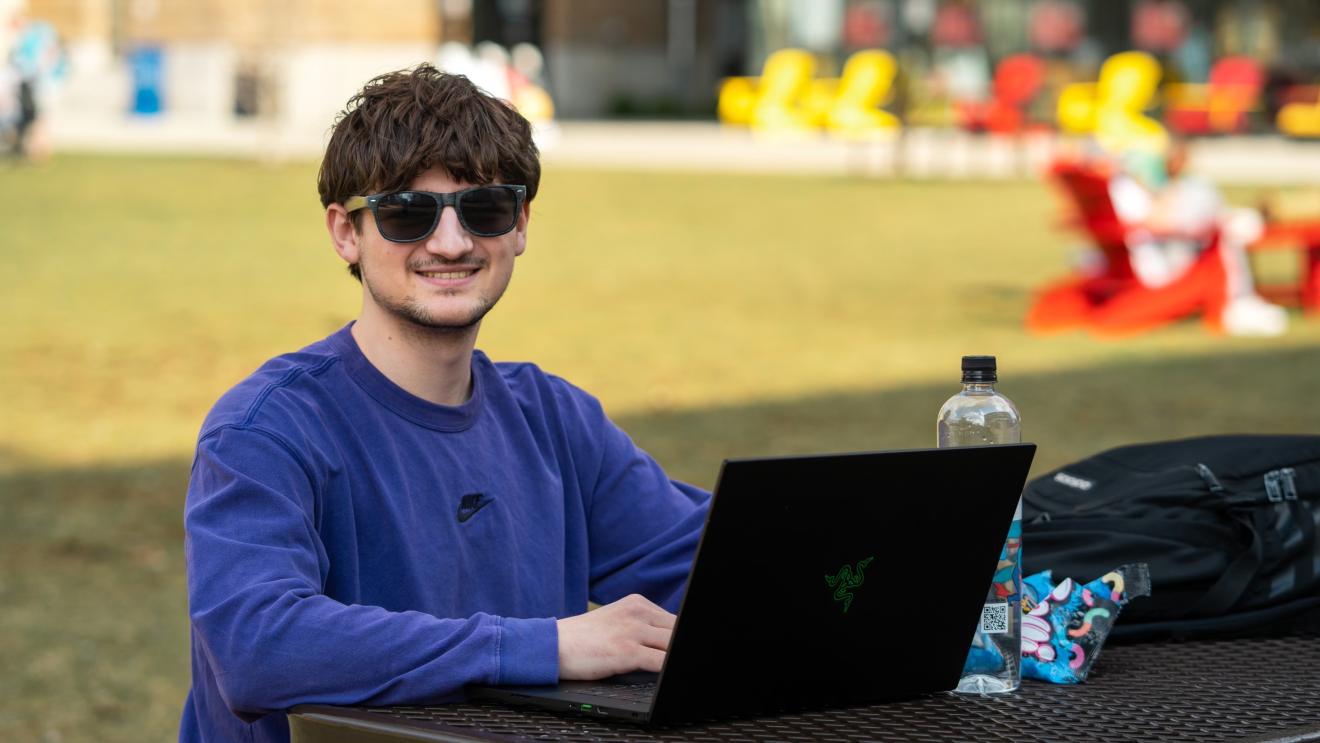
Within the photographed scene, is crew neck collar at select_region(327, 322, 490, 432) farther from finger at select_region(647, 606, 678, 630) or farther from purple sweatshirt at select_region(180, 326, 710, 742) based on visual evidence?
finger at select_region(647, 606, 678, 630)

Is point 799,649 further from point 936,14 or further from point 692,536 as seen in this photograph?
point 936,14

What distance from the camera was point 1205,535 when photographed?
2689 mm

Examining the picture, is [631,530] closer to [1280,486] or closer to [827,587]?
[827,587]

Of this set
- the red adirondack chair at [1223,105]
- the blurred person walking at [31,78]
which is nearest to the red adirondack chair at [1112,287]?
the blurred person walking at [31,78]

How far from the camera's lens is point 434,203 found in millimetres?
2229

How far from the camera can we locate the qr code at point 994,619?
2.14 metres

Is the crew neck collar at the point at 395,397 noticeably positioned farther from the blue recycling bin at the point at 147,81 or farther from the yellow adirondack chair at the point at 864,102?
the blue recycling bin at the point at 147,81

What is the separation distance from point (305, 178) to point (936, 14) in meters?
21.9

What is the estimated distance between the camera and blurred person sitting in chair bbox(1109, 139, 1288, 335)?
11.7m

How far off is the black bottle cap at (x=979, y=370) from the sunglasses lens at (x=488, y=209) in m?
0.57

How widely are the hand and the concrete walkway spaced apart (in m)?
20.7

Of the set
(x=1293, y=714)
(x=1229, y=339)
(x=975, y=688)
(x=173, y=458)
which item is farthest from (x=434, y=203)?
(x=1229, y=339)

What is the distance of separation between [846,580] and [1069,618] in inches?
19.5

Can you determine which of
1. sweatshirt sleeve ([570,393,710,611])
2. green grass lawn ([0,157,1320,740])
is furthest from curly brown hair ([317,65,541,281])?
green grass lawn ([0,157,1320,740])
